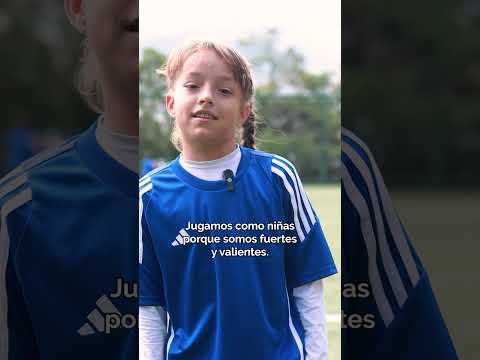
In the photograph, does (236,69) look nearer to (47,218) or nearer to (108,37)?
(108,37)

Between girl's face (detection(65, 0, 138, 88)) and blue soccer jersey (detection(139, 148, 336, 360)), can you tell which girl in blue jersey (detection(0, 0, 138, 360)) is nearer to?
girl's face (detection(65, 0, 138, 88))

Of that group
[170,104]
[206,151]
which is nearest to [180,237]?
[206,151]

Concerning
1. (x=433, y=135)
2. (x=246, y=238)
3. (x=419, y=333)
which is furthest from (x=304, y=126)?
(x=433, y=135)

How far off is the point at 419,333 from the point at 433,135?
655 centimetres

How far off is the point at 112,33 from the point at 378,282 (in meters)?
1.02

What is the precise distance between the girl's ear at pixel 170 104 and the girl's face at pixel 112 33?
199 millimetres

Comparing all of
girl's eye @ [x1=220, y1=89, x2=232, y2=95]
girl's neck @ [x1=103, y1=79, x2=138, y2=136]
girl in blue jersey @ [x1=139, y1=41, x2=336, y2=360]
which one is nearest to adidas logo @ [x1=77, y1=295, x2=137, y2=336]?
girl in blue jersey @ [x1=139, y1=41, x2=336, y2=360]

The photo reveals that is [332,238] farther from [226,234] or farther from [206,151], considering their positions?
[206,151]

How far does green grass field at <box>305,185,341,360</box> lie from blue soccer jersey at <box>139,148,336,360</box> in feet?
0.06

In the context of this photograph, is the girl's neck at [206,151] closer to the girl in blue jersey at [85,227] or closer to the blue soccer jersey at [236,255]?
the blue soccer jersey at [236,255]

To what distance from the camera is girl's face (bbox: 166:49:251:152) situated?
2.17 m

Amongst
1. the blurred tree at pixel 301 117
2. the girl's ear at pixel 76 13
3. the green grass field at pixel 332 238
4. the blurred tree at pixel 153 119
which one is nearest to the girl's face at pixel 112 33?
the girl's ear at pixel 76 13

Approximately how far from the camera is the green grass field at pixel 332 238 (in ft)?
7.13

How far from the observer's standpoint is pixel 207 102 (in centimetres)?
217
